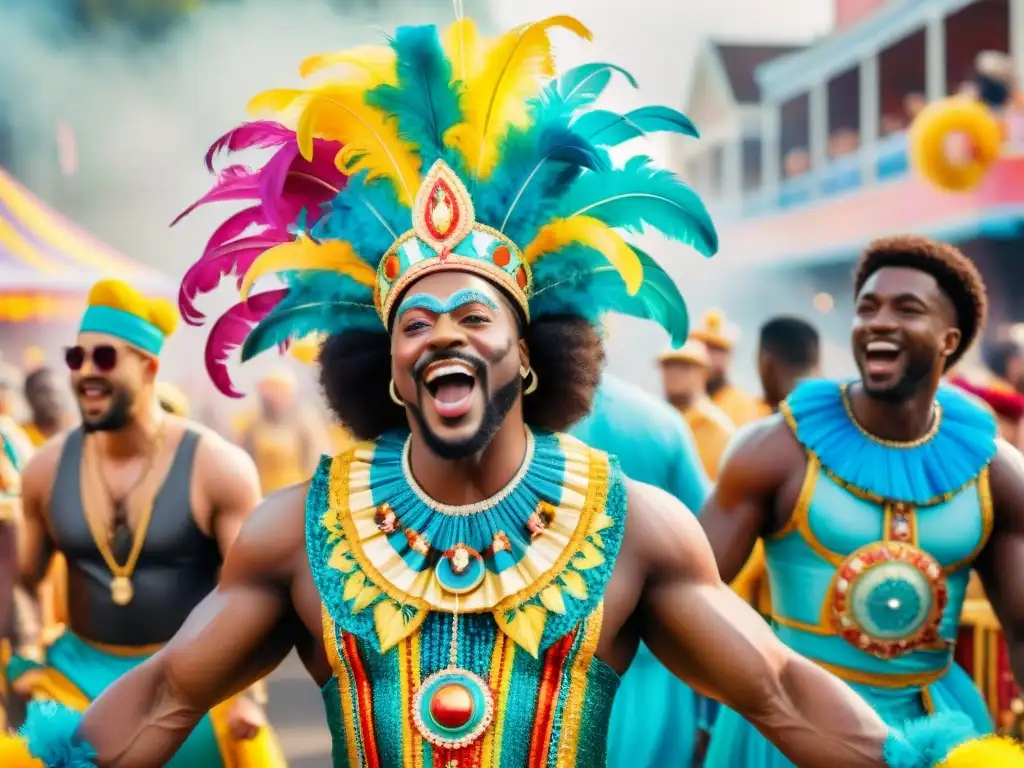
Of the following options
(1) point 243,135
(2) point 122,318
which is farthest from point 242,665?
(2) point 122,318

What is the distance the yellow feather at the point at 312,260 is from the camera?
3.22 metres

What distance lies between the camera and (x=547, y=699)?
3.04m

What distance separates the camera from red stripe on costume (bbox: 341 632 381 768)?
3.05 meters

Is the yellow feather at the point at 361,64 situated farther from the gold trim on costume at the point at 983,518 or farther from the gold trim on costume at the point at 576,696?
the gold trim on costume at the point at 983,518

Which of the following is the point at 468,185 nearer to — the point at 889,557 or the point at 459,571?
the point at 459,571

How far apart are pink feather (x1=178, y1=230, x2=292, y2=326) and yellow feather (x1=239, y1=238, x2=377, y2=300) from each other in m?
0.11

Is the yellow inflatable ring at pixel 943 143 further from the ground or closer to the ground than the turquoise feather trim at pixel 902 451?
further from the ground

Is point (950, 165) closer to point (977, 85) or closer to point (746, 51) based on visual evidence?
point (977, 85)

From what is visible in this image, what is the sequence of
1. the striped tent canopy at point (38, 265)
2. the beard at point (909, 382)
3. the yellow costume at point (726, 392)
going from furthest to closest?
the striped tent canopy at point (38, 265) < the yellow costume at point (726, 392) < the beard at point (909, 382)

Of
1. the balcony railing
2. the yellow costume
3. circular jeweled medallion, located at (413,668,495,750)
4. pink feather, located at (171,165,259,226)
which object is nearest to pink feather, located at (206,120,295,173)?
pink feather, located at (171,165,259,226)

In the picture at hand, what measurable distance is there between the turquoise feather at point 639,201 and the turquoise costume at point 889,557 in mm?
1769

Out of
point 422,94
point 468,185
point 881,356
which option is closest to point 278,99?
point 422,94

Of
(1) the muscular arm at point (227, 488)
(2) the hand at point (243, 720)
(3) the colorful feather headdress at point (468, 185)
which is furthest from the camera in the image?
(1) the muscular arm at point (227, 488)

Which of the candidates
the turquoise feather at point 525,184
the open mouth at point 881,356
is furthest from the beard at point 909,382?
the turquoise feather at point 525,184
